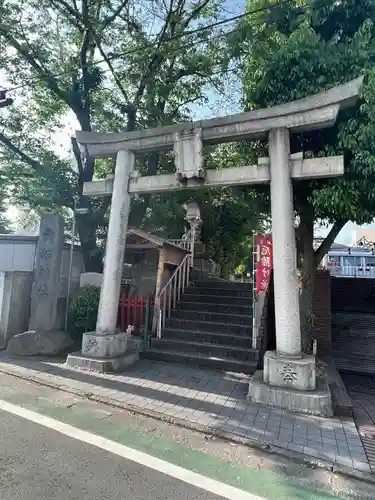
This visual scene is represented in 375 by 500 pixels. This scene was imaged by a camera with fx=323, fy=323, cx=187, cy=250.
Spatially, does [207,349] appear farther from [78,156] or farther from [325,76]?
[78,156]

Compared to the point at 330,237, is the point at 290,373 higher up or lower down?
lower down

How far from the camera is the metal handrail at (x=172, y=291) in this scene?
342 inches

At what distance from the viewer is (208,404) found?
17.0 ft

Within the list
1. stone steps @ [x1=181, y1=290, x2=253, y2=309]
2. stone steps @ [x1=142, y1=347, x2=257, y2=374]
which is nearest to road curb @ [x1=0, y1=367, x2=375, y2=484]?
stone steps @ [x1=142, y1=347, x2=257, y2=374]

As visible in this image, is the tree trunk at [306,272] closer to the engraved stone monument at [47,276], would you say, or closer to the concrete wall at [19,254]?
the engraved stone monument at [47,276]

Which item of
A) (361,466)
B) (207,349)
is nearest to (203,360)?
(207,349)

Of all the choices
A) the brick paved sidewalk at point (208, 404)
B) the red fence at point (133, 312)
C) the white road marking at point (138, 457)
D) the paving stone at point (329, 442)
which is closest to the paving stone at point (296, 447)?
the brick paved sidewalk at point (208, 404)

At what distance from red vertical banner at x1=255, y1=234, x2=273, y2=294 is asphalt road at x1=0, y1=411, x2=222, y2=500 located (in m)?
4.76

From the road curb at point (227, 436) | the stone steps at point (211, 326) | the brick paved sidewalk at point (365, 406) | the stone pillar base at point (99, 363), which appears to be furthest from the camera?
the stone steps at point (211, 326)

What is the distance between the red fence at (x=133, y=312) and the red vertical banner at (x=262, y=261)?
308cm

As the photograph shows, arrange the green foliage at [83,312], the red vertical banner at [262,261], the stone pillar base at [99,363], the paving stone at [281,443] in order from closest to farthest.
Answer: the paving stone at [281,443] → the stone pillar base at [99,363] → the red vertical banner at [262,261] → the green foliage at [83,312]

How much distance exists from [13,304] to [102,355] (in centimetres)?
330

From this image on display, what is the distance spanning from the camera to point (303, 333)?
24.6 feet

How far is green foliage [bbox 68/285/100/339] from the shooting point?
8617 millimetres
